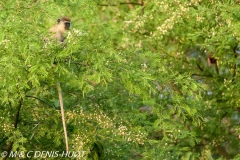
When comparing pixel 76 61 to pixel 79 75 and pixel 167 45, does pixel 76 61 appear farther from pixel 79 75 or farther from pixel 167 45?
pixel 167 45

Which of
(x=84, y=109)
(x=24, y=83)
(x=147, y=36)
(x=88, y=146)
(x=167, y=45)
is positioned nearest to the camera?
(x=24, y=83)

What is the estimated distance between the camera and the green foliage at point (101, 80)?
6.18m

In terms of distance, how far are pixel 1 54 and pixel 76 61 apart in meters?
0.76

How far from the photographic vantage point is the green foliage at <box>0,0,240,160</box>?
20.3 feet

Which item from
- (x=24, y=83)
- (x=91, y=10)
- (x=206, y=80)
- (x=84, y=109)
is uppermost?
(x=91, y=10)

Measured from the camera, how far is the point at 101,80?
20.6ft

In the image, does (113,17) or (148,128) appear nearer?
(148,128)

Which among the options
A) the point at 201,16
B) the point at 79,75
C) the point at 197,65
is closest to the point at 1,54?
the point at 79,75

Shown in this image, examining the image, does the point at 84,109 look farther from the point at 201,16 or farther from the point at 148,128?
the point at 201,16

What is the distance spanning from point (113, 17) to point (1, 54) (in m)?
6.02

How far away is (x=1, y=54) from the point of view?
20.6 feet

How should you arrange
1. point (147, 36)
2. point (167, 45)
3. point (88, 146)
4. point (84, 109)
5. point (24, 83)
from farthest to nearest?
point (167, 45), point (147, 36), point (84, 109), point (88, 146), point (24, 83)

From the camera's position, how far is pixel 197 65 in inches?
430

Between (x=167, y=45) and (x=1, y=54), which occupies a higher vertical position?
(x=1, y=54)
